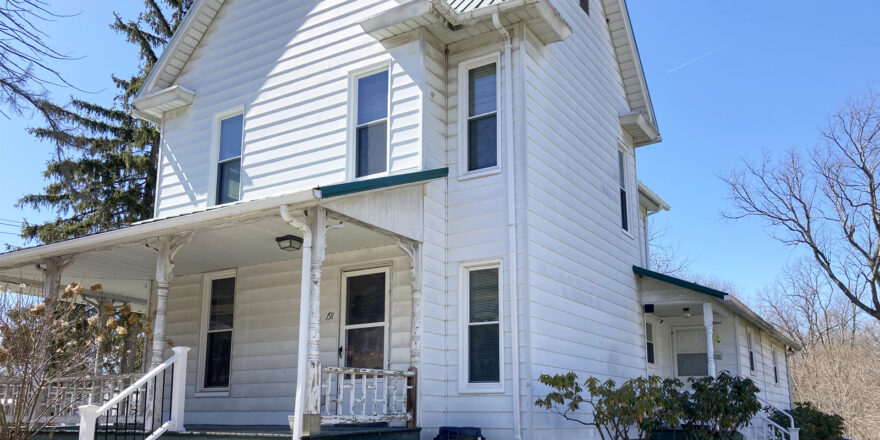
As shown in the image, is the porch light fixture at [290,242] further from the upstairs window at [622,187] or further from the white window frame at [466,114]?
the upstairs window at [622,187]

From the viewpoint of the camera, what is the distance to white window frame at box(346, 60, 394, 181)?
434 inches

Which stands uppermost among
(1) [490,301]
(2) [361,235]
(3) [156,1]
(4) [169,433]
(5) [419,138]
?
(3) [156,1]

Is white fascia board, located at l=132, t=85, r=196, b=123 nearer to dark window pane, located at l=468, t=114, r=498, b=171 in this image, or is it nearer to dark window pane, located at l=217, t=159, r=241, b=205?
dark window pane, located at l=217, t=159, r=241, b=205

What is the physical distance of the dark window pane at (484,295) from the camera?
34.0ft

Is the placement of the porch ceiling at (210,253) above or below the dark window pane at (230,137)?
below

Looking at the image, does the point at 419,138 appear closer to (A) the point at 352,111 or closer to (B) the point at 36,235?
(A) the point at 352,111

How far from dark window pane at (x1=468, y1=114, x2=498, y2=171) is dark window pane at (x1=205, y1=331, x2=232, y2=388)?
511cm

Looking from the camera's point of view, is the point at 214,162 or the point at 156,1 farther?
the point at 156,1

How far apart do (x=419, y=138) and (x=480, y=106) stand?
1.20 m

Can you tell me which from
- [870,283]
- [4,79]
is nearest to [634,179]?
[4,79]

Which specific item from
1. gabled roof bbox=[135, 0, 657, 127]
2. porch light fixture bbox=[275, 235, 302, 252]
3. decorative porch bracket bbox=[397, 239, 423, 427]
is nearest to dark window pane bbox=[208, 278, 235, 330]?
porch light fixture bbox=[275, 235, 302, 252]

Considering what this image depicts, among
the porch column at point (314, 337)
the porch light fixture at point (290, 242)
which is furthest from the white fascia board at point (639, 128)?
the porch column at point (314, 337)

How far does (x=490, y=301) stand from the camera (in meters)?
10.4

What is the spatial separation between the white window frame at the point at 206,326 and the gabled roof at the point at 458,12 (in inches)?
148
